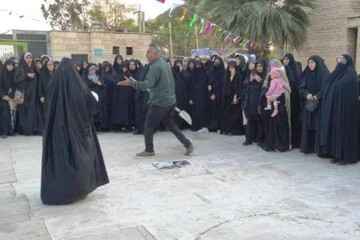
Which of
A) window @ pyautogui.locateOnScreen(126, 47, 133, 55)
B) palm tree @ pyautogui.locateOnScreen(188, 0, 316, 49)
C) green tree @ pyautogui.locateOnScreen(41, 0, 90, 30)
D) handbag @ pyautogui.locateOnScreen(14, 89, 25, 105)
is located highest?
green tree @ pyautogui.locateOnScreen(41, 0, 90, 30)

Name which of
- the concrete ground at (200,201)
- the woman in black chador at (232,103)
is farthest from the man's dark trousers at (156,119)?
the woman in black chador at (232,103)

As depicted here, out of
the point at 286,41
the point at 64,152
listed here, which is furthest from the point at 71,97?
the point at 286,41

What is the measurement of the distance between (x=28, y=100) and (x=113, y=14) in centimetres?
2229

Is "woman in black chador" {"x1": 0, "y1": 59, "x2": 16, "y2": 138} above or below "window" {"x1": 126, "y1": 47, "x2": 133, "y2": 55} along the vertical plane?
below

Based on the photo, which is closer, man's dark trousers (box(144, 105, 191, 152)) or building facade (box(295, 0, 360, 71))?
man's dark trousers (box(144, 105, 191, 152))

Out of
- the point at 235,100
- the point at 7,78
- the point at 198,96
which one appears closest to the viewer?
the point at 235,100

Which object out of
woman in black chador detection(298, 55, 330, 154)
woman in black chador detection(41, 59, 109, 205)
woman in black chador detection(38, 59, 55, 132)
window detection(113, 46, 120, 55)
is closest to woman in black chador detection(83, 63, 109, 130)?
woman in black chador detection(38, 59, 55, 132)

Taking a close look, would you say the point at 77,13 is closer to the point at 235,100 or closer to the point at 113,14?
the point at 113,14

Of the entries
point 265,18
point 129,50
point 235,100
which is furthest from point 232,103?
point 129,50

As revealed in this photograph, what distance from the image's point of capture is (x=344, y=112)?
19.8 feet

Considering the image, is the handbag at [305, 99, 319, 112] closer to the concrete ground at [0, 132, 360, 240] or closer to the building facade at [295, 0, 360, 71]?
the concrete ground at [0, 132, 360, 240]

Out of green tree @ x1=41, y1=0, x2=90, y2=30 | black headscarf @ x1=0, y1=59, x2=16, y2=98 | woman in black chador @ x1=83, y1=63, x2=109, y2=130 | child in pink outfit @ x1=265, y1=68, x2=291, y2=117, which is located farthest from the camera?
green tree @ x1=41, y1=0, x2=90, y2=30

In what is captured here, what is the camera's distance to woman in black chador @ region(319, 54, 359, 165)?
238 inches

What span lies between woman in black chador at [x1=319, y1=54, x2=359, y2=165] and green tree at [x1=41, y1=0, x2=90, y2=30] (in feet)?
80.5
